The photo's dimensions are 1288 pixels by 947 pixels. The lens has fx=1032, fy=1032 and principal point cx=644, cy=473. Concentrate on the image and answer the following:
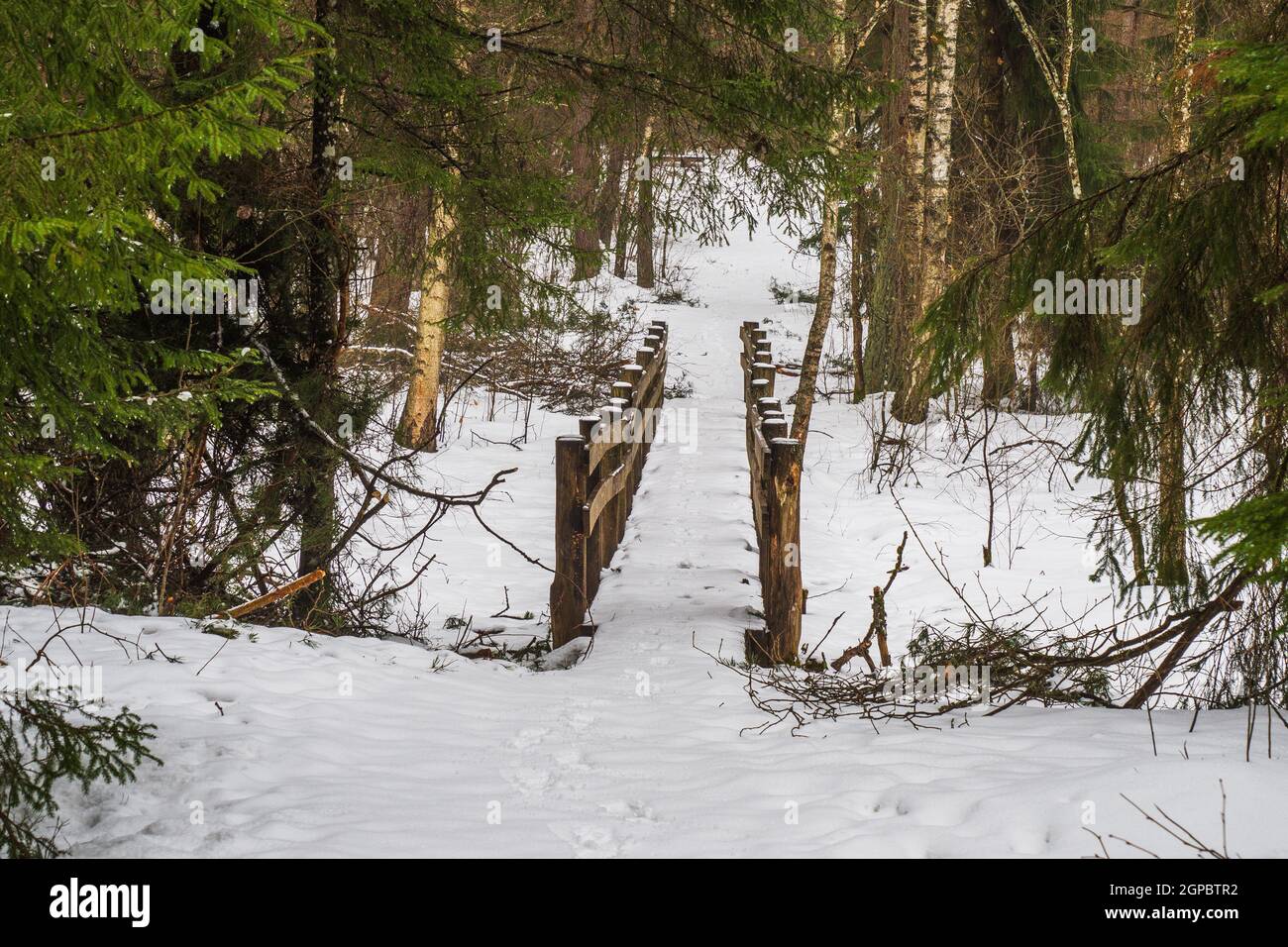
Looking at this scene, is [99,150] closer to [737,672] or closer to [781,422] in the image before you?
[737,672]

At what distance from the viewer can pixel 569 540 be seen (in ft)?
21.3

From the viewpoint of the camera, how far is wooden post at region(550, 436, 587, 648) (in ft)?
21.2

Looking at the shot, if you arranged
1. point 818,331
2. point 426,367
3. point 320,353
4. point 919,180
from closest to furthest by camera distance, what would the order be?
point 320,353
point 919,180
point 818,331
point 426,367

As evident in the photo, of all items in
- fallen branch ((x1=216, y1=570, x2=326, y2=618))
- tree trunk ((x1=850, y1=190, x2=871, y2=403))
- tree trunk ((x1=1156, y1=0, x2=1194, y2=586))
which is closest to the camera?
tree trunk ((x1=1156, y1=0, x2=1194, y2=586))

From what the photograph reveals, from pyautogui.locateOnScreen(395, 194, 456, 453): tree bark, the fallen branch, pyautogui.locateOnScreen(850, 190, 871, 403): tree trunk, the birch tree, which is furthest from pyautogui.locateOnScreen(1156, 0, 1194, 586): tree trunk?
pyautogui.locateOnScreen(850, 190, 871, 403): tree trunk

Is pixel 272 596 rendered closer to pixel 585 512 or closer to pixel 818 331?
pixel 585 512

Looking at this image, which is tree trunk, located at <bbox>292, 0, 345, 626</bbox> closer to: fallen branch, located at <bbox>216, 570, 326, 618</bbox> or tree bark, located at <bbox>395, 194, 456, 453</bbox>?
fallen branch, located at <bbox>216, 570, 326, 618</bbox>

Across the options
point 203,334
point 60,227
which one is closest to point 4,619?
point 203,334

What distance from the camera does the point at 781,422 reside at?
733 cm

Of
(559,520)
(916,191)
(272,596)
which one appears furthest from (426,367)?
(272,596)

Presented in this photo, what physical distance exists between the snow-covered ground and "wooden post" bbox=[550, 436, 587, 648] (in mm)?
312

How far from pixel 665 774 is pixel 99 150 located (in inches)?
120

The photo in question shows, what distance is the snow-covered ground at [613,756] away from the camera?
135 inches

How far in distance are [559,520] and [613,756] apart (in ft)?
7.31
